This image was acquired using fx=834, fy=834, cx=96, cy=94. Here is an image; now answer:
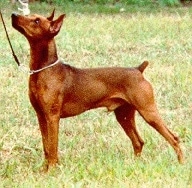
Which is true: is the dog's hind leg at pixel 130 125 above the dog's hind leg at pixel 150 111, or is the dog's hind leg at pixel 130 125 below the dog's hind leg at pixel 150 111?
below

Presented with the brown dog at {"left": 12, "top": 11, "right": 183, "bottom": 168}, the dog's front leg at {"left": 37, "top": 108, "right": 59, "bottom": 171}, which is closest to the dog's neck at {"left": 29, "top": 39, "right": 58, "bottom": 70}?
the brown dog at {"left": 12, "top": 11, "right": 183, "bottom": 168}

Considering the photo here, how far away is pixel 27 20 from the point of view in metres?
7.16

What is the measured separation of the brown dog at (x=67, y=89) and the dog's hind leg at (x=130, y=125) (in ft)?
0.18

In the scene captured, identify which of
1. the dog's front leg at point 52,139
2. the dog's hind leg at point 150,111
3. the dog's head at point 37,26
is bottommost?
the dog's front leg at point 52,139

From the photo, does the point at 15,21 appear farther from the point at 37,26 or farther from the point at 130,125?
the point at 130,125

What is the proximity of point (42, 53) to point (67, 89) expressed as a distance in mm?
410

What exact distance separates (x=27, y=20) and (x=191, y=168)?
6.23 ft

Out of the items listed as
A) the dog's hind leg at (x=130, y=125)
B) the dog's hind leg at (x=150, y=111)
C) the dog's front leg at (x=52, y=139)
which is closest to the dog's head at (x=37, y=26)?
the dog's front leg at (x=52, y=139)

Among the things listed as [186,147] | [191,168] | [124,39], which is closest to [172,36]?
[124,39]

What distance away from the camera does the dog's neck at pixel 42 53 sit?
7.34 metres

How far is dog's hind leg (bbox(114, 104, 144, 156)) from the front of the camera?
7.91 meters

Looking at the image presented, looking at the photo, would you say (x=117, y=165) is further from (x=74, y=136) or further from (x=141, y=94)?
(x=74, y=136)

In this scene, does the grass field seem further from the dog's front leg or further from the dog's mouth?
the dog's mouth

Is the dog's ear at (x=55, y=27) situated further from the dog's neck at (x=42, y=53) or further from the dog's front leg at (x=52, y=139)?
the dog's front leg at (x=52, y=139)
